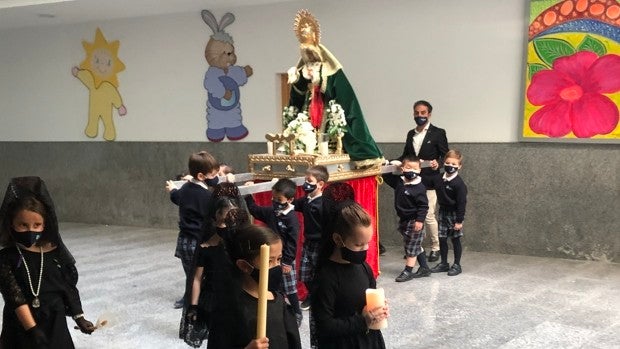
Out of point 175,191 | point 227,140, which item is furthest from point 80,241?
point 175,191

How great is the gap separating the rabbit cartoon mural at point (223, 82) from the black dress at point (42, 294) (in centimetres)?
553

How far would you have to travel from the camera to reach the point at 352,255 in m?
2.48

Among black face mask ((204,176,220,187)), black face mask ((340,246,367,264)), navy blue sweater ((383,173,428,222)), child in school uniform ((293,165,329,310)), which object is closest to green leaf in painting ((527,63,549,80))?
navy blue sweater ((383,173,428,222))

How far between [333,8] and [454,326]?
455 cm

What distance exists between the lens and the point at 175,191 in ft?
15.3

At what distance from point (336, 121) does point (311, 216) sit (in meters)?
1.27

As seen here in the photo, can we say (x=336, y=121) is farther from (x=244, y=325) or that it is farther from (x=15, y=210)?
(x=244, y=325)

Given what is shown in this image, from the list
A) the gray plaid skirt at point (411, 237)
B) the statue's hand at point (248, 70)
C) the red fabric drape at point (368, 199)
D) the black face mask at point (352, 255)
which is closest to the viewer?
the black face mask at point (352, 255)

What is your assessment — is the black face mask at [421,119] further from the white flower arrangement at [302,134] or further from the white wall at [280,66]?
the white flower arrangement at [302,134]

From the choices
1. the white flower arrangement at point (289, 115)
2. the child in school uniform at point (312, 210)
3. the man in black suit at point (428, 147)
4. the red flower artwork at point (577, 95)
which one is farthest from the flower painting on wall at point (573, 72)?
the child in school uniform at point (312, 210)

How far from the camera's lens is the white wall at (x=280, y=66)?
6.85 meters

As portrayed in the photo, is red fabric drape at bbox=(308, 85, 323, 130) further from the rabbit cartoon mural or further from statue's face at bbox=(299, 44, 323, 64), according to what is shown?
the rabbit cartoon mural

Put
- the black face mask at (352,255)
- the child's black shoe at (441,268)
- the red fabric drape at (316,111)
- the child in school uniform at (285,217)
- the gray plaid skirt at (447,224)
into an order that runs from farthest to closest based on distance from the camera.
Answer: the child's black shoe at (441,268)
the gray plaid skirt at (447,224)
the red fabric drape at (316,111)
the child in school uniform at (285,217)
the black face mask at (352,255)

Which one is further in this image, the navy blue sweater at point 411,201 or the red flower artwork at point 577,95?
the red flower artwork at point 577,95
